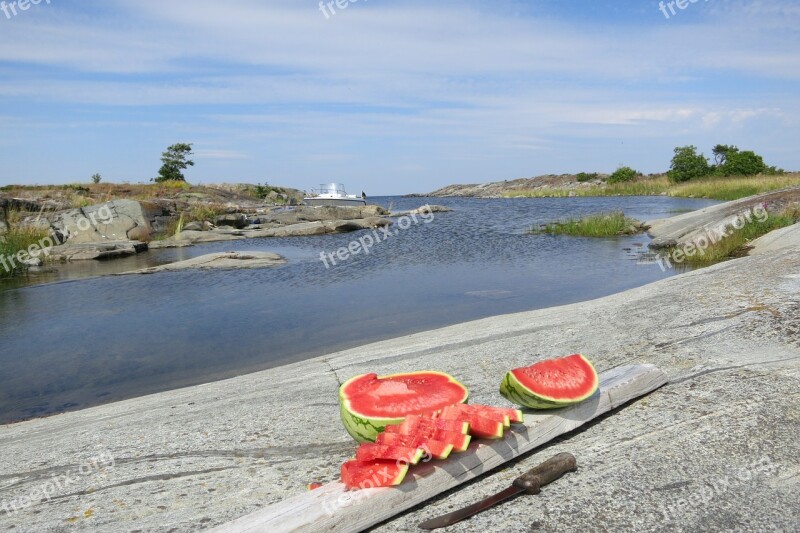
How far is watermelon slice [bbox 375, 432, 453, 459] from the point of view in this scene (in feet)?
10.2

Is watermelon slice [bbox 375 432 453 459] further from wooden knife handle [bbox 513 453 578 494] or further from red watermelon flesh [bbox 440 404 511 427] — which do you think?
wooden knife handle [bbox 513 453 578 494]

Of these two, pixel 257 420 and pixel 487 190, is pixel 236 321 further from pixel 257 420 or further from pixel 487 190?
pixel 487 190

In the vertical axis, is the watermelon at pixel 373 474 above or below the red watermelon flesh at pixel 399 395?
below

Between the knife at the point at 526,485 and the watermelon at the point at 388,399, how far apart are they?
0.60 meters

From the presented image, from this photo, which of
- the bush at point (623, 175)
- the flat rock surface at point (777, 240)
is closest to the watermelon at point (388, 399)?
the flat rock surface at point (777, 240)

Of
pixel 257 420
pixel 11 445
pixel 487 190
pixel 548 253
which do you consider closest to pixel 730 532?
pixel 257 420

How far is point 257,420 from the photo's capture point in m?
5.27

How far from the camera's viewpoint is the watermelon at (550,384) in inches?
144

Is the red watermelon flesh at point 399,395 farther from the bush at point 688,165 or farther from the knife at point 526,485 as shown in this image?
the bush at point 688,165

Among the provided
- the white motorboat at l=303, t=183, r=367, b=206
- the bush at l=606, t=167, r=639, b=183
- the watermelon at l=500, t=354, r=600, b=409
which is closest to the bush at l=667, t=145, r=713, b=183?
the bush at l=606, t=167, r=639, b=183

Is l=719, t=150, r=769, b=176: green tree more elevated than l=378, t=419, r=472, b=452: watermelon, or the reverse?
l=719, t=150, r=769, b=176: green tree

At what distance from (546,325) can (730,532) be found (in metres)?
4.65

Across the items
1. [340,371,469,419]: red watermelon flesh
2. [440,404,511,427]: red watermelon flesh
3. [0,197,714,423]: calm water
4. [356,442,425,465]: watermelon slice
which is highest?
[340,371,469,419]: red watermelon flesh

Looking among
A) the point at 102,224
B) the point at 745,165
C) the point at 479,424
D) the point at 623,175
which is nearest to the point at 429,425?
the point at 479,424
